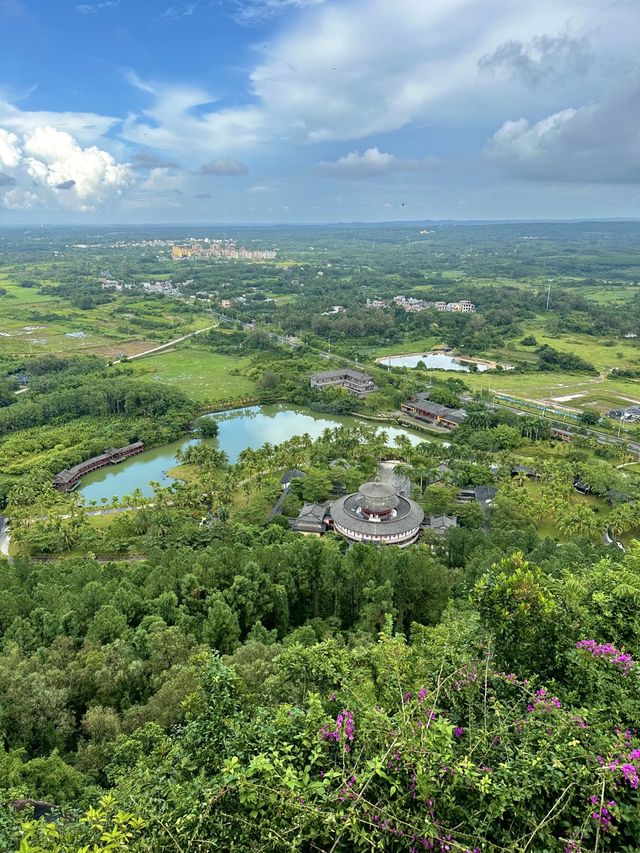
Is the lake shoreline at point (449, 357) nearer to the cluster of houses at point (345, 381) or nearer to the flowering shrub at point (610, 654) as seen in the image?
the cluster of houses at point (345, 381)

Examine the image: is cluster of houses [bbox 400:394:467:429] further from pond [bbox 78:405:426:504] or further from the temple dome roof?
the temple dome roof

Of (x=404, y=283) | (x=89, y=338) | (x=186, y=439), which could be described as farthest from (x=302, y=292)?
(x=186, y=439)

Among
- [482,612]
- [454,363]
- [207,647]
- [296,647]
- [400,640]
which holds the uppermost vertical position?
[482,612]

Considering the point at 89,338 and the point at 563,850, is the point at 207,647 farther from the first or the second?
the point at 89,338

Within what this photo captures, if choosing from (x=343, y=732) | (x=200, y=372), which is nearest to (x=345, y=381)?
(x=200, y=372)

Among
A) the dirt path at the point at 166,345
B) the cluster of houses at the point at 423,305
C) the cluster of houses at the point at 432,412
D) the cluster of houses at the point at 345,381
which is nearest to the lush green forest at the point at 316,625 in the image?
the cluster of houses at the point at 432,412

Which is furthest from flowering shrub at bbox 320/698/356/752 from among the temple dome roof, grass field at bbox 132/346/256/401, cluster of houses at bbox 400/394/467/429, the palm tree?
grass field at bbox 132/346/256/401

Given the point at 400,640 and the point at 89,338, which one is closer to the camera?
the point at 400,640
